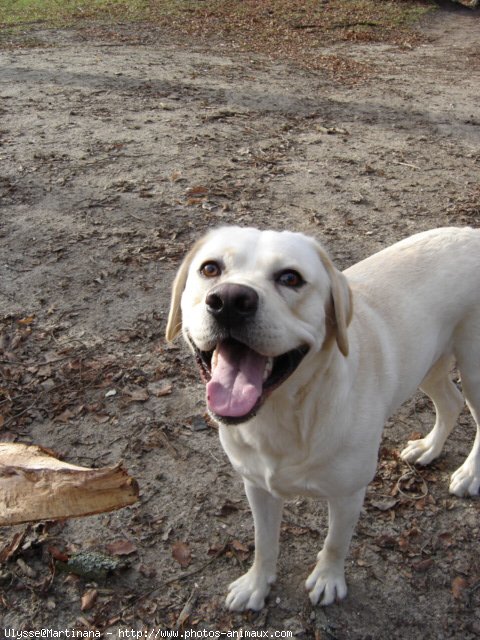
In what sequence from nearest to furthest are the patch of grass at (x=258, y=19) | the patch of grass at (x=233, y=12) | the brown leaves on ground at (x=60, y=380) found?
1. the brown leaves on ground at (x=60, y=380)
2. the patch of grass at (x=258, y=19)
3. the patch of grass at (x=233, y=12)

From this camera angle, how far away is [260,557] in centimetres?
289

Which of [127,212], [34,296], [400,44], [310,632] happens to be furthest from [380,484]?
[400,44]

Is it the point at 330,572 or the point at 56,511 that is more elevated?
the point at 56,511

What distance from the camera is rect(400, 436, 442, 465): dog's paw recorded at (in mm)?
3535

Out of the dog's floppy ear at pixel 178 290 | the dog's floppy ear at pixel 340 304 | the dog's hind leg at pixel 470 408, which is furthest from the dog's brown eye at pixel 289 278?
the dog's hind leg at pixel 470 408

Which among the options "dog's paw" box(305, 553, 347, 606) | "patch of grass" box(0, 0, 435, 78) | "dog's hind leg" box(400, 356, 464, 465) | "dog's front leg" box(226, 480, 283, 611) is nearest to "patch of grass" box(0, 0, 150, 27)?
"patch of grass" box(0, 0, 435, 78)

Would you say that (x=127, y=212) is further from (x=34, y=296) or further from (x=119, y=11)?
(x=119, y=11)

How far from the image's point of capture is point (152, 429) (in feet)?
12.3

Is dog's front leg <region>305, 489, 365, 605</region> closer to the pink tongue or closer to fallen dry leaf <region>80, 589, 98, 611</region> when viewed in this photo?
the pink tongue

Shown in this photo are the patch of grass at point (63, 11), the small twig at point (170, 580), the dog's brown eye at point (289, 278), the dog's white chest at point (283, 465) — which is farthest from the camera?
the patch of grass at point (63, 11)

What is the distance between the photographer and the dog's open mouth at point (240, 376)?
6.88 feet

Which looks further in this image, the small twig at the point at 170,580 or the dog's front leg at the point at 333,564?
the small twig at the point at 170,580

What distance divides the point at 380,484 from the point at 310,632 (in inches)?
38.3

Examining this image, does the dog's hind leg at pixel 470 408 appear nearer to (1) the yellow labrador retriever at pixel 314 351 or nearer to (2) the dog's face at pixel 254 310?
(1) the yellow labrador retriever at pixel 314 351
